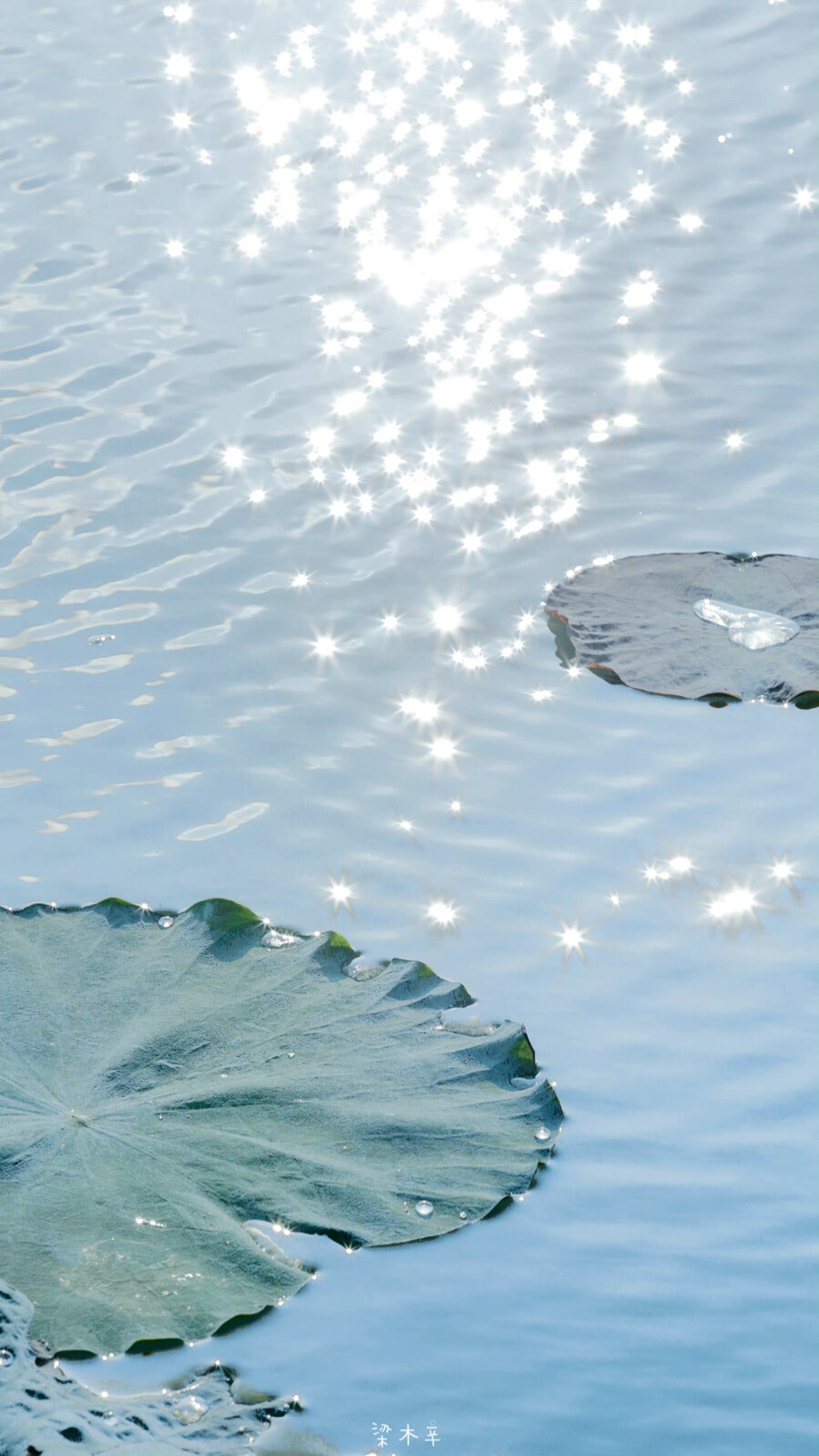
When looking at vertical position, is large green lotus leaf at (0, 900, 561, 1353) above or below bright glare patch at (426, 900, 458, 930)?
below

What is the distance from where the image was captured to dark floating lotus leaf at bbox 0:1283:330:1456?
3.53 feet

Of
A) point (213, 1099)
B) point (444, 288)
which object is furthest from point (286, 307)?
point (213, 1099)

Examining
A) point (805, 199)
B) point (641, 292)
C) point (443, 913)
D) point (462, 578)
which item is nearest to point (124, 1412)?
point (443, 913)

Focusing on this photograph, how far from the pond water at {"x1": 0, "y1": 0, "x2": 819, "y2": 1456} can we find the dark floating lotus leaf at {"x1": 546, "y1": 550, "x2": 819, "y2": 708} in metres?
0.05

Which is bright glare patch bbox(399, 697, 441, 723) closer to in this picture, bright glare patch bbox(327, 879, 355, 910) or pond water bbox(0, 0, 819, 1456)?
pond water bbox(0, 0, 819, 1456)

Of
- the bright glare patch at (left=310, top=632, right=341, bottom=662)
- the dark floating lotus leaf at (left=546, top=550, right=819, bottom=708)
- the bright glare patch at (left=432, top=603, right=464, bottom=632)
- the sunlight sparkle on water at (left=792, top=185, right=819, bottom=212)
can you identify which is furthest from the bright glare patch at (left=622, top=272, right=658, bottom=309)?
the bright glare patch at (left=310, top=632, right=341, bottom=662)

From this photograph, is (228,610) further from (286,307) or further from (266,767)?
(286,307)

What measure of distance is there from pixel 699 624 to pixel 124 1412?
61.6 inches

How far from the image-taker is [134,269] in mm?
3609

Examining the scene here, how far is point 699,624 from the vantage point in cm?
233

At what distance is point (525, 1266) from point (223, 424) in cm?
208

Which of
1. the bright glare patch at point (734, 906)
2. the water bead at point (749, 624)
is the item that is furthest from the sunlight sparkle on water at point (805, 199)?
the bright glare patch at point (734, 906)

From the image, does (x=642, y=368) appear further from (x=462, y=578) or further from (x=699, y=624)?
(x=699, y=624)

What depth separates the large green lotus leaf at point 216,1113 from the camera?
4.10ft
